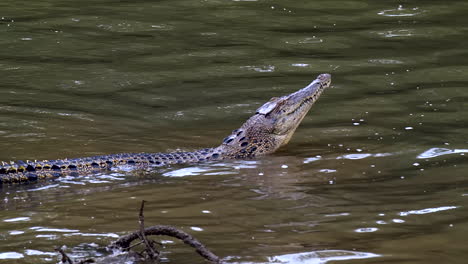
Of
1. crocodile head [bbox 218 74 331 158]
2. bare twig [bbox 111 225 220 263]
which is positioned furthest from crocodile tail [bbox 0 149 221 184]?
bare twig [bbox 111 225 220 263]

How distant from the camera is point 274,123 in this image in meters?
8.65

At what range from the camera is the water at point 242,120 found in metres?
5.32

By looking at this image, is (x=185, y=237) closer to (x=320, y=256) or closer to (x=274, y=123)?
(x=320, y=256)

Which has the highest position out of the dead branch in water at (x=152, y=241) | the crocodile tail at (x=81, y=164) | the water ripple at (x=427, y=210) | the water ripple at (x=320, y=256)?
the dead branch in water at (x=152, y=241)

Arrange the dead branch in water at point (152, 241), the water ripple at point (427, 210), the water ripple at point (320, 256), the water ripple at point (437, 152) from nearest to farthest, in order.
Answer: the dead branch in water at point (152, 241)
the water ripple at point (320, 256)
the water ripple at point (427, 210)
the water ripple at point (437, 152)

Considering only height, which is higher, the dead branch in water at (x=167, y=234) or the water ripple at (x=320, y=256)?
the dead branch in water at (x=167, y=234)

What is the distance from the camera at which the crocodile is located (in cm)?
723

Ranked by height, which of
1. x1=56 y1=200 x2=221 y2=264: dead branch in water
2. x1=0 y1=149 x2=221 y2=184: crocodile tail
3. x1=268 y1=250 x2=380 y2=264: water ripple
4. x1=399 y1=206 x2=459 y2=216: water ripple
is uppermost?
x1=56 y1=200 x2=221 y2=264: dead branch in water

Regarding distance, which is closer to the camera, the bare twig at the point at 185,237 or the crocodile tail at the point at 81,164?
the bare twig at the point at 185,237

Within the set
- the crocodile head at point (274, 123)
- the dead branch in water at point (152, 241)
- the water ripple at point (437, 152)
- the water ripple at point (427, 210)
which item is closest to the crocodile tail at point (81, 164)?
the crocodile head at point (274, 123)

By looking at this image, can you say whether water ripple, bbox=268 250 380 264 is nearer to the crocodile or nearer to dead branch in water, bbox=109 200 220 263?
dead branch in water, bbox=109 200 220 263

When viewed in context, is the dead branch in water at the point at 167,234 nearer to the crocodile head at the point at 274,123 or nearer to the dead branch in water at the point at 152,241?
the dead branch in water at the point at 152,241

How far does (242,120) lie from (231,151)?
1165mm

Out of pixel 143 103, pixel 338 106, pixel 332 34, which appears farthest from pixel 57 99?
pixel 332 34
